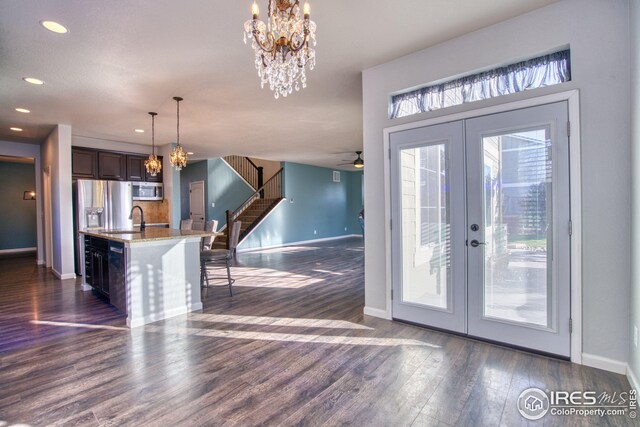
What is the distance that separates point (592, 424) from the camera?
1.85m

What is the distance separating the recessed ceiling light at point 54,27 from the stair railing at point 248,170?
26.8 ft

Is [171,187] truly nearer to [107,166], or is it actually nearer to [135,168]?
[135,168]

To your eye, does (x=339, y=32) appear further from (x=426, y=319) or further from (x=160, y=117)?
(x=160, y=117)

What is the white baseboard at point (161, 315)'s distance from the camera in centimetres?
A: 344

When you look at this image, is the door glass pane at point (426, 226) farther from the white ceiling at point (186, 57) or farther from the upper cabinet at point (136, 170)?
the upper cabinet at point (136, 170)

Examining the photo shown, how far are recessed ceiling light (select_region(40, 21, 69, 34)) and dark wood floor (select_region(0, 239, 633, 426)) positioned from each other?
9.11ft

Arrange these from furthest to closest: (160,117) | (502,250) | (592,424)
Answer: (160,117)
(502,250)
(592,424)

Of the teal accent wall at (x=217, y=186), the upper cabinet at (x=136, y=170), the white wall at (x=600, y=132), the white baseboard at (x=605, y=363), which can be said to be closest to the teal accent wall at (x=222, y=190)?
the teal accent wall at (x=217, y=186)

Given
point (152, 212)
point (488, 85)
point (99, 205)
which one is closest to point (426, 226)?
point (488, 85)

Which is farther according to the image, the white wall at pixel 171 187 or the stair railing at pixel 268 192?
the stair railing at pixel 268 192

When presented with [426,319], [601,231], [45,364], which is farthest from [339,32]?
[45,364]

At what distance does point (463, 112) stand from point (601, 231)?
145cm

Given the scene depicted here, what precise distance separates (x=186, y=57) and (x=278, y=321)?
2929 millimetres

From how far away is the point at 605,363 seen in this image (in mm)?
2400
